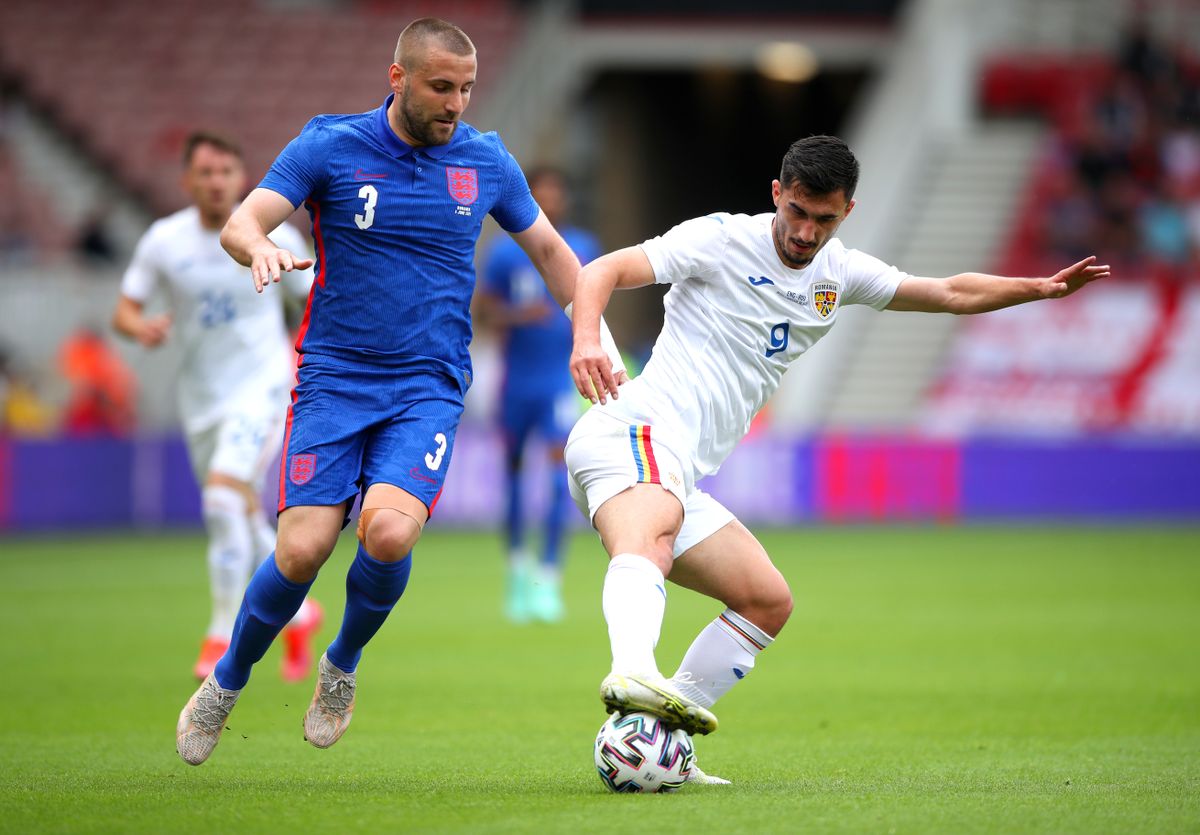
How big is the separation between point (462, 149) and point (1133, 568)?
11272mm

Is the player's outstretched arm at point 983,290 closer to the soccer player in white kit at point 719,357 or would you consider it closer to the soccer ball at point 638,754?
the soccer player in white kit at point 719,357

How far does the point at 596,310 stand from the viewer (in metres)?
5.82

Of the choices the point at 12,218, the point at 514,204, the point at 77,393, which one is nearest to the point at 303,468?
the point at 514,204

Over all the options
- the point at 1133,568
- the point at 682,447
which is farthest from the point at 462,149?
the point at 1133,568

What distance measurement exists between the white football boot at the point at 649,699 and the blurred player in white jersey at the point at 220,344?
12.8 ft

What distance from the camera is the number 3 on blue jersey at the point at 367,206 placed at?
610 centimetres

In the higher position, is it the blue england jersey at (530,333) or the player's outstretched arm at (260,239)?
the player's outstretched arm at (260,239)

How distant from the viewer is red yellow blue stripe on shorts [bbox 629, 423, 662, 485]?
5934mm

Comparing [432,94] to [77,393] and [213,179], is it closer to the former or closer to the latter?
[213,179]

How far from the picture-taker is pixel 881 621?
474 inches

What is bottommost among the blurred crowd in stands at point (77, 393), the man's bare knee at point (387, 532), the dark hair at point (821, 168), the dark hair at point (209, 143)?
the blurred crowd in stands at point (77, 393)

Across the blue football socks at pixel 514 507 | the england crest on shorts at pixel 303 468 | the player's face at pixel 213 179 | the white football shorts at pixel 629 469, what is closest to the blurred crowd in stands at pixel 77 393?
the blue football socks at pixel 514 507

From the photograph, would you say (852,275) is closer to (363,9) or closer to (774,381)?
(774,381)

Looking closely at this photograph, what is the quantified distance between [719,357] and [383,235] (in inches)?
50.6
